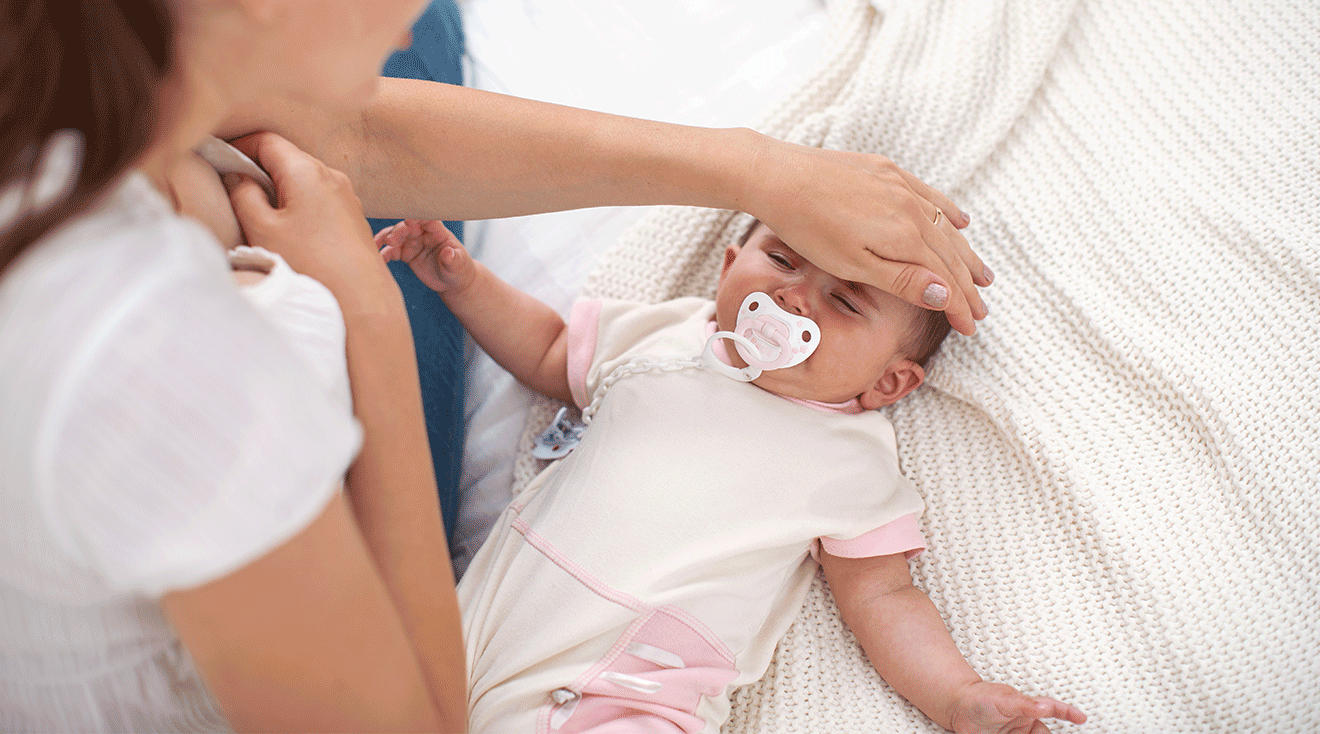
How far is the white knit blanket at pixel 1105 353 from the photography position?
3.24 ft

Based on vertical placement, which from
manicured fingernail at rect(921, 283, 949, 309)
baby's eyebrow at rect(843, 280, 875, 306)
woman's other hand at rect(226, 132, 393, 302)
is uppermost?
manicured fingernail at rect(921, 283, 949, 309)

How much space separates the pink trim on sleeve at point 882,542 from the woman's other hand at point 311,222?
2.28 ft

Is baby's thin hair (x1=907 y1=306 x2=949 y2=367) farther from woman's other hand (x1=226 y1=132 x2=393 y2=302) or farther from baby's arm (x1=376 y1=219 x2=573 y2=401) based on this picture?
woman's other hand (x1=226 y1=132 x2=393 y2=302)

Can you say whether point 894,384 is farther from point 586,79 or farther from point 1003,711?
point 586,79

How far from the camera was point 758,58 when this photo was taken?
1.48 m

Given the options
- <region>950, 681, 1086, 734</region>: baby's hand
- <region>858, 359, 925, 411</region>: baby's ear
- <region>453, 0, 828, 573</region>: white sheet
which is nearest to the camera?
<region>950, 681, 1086, 734</region>: baby's hand

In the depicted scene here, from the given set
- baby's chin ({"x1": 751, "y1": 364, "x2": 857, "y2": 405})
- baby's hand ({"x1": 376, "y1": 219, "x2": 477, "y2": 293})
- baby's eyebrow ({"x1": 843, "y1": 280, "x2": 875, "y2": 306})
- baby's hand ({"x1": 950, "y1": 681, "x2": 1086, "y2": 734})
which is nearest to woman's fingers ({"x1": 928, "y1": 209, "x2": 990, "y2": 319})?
baby's eyebrow ({"x1": 843, "y1": 280, "x2": 875, "y2": 306})

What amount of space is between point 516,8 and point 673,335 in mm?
823

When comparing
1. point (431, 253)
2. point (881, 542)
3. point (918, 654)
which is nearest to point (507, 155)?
point (431, 253)

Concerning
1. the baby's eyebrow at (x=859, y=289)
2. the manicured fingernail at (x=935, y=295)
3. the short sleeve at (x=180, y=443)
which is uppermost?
the short sleeve at (x=180, y=443)

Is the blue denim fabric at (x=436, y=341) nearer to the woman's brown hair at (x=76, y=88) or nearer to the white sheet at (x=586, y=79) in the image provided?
the white sheet at (x=586, y=79)

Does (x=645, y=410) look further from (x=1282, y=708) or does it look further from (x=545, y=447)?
(x=1282, y=708)

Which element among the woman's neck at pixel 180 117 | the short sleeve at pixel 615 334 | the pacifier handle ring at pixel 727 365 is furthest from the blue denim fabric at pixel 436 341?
the woman's neck at pixel 180 117

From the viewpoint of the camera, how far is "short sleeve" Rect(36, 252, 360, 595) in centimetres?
43
